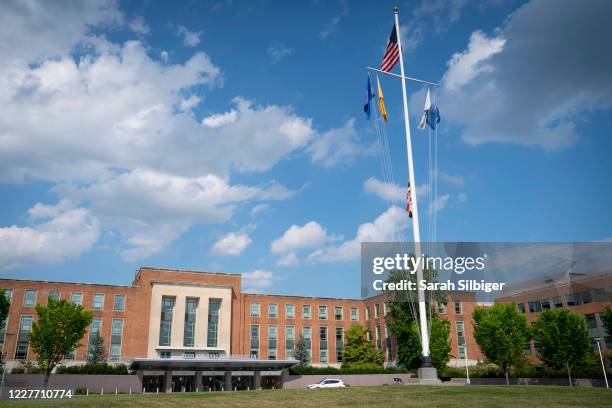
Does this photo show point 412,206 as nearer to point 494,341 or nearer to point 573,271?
point 494,341

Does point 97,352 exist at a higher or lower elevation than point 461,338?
lower

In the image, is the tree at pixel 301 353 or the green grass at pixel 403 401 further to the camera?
the tree at pixel 301 353

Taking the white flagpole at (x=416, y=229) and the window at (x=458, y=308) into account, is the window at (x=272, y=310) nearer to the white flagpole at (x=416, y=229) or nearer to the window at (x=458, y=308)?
the window at (x=458, y=308)

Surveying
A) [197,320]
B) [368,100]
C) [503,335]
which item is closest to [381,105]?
[368,100]

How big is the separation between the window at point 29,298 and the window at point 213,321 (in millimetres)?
24599

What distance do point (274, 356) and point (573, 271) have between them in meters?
49.2

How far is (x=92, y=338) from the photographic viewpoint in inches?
2881

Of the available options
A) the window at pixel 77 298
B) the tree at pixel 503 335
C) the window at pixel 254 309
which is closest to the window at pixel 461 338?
the tree at pixel 503 335

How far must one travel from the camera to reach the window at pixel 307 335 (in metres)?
86.8

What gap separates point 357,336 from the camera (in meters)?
77.1

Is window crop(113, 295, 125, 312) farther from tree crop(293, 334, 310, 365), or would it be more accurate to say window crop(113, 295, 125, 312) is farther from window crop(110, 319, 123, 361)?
tree crop(293, 334, 310, 365)

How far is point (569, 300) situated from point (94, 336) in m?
70.3

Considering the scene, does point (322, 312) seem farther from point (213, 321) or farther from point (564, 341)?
point (564, 341)

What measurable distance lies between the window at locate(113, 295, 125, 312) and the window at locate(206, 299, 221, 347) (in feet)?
41.7
